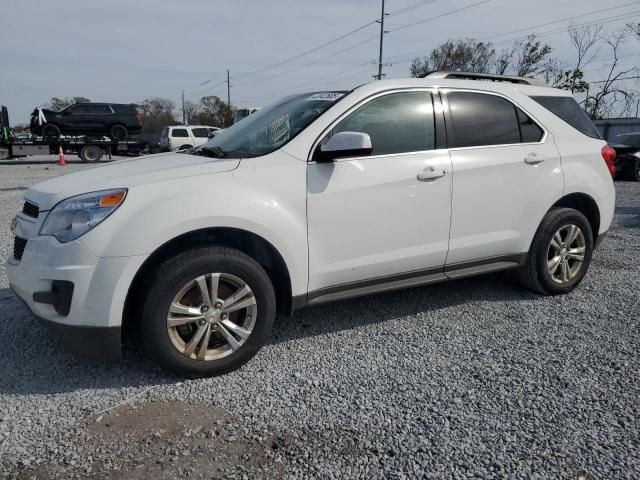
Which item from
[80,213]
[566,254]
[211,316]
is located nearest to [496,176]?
[566,254]

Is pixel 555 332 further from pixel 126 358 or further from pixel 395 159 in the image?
pixel 126 358

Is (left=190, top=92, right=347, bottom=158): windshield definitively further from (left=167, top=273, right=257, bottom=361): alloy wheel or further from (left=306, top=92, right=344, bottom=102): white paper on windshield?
(left=167, top=273, right=257, bottom=361): alloy wheel

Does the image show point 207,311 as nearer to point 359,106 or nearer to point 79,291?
point 79,291

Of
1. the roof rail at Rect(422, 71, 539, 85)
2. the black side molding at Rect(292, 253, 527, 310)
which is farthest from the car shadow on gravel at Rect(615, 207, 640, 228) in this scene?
the black side molding at Rect(292, 253, 527, 310)

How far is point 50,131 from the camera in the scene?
75.2 ft

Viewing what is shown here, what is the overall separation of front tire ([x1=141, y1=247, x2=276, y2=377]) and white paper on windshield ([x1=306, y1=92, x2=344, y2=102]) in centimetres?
130

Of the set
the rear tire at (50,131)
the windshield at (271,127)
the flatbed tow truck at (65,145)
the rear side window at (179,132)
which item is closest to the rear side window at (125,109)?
the flatbed tow truck at (65,145)

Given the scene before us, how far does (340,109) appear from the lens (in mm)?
3266

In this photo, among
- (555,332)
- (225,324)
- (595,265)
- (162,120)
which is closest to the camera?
(225,324)

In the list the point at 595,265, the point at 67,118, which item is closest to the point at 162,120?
the point at 67,118

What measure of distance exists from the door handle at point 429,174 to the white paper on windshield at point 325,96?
2.55 ft

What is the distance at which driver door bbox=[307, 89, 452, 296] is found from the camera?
313cm

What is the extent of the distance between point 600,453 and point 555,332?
1.42 metres

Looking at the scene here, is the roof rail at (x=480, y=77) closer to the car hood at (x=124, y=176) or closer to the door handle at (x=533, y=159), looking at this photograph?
the door handle at (x=533, y=159)
